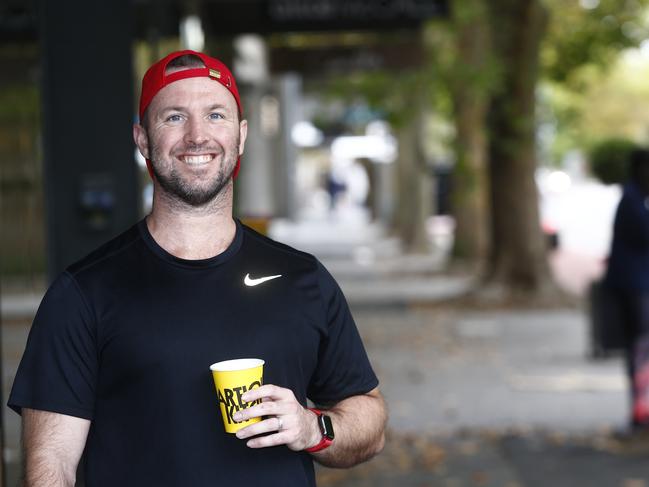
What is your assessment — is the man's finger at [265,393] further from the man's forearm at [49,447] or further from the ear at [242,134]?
the ear at [242,134]

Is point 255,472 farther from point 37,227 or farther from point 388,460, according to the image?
point 388,460

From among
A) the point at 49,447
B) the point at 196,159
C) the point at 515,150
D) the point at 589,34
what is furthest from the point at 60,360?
the point at 589,34

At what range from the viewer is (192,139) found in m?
2.67

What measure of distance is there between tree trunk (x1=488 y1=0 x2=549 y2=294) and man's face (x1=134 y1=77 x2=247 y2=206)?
45.7 feet

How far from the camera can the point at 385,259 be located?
26.7 m

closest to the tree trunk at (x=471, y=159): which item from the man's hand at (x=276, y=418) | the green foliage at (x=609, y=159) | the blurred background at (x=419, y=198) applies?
the blurred background at (x=419, y=198)

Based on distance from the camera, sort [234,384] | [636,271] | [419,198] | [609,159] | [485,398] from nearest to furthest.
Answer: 1. [234,384]
2. [636,271]
3. [485,398]
4. [419,198]
5. [609,159]

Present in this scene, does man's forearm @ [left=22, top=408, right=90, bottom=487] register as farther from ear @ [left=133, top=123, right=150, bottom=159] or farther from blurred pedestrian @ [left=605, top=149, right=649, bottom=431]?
blurred pedestrian @ [left=605, top=149, right=649, bottom=431]

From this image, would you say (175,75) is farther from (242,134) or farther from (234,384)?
(234,384)

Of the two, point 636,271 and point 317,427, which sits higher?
point 317,427

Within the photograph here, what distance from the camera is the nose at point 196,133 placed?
2668 millimetres

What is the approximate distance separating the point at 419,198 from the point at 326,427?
81.6 ft

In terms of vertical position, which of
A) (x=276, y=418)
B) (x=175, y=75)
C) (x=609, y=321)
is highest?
(x=175, y=75)

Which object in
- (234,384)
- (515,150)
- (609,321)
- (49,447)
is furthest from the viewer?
(515,150)
